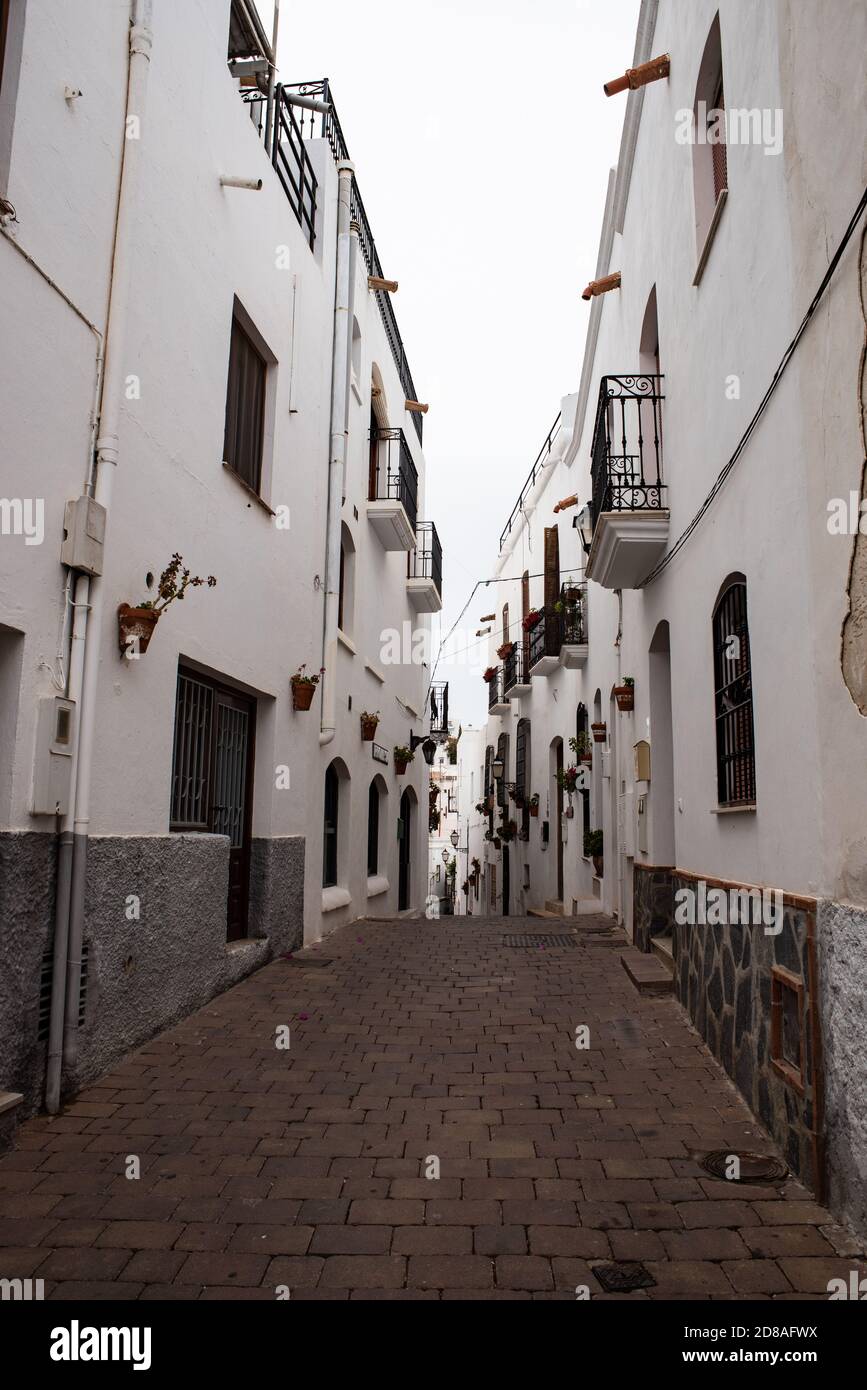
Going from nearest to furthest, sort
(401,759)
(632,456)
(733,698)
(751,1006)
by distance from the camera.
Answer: (751,1006), (733,698), (632,456), (401,759)

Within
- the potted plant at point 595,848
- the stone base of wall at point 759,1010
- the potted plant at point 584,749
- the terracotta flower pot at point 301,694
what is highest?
the terracotta flower pot at point 301,694

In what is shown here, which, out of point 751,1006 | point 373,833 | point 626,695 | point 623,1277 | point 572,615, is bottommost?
point 623,1277

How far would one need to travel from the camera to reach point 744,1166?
13.7 ft

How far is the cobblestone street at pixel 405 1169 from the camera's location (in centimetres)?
328

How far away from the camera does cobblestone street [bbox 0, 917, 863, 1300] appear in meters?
3.28

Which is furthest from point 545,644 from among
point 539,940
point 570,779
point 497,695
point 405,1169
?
point 405,1169

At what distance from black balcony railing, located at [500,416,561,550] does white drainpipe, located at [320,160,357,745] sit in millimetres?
8157

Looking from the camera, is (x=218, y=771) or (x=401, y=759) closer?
(x=218, y=771)

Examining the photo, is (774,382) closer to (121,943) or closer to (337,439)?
(121,943)

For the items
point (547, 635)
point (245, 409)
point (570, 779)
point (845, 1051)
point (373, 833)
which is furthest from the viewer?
point (547, 635)

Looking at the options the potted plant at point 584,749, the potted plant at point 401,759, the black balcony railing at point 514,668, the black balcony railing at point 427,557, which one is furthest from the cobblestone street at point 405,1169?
the black balcony railing at point 514,668

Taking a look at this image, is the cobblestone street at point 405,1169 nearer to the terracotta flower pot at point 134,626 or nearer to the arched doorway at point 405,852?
the terracotta flower pot at point 134,626

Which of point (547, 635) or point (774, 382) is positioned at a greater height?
point (547, 635)

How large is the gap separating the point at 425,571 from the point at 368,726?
A: 245 inches
